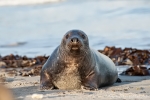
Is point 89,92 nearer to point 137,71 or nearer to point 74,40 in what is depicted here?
point 74,40

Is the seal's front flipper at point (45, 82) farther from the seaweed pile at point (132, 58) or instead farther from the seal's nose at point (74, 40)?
the seaweed pile at point (132, 58)

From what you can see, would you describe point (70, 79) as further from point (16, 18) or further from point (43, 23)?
point (16, 18)

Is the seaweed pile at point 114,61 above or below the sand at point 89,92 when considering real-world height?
above

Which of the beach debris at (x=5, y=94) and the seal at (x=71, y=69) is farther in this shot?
the seal at (x=71, y=69)

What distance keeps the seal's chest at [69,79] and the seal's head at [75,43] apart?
26 cm

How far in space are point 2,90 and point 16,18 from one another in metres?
21.5

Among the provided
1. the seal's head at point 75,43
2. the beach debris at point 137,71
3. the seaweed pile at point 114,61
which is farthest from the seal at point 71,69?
the seaweed pile at point 114,61

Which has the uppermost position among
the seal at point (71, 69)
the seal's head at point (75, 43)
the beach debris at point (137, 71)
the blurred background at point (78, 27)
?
the blurred background at point (78, 27)

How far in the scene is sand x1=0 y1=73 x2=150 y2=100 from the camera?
159 inches

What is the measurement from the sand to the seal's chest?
0.93 feet

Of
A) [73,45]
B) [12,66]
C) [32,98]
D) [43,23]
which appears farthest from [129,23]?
[32,98]

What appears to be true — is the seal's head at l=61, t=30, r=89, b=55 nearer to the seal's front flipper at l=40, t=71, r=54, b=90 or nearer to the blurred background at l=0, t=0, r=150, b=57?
the seal's front flipper at l=40, t=71, r=54, b=90

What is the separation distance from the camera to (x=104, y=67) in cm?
606

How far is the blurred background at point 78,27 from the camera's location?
42.0 ft
